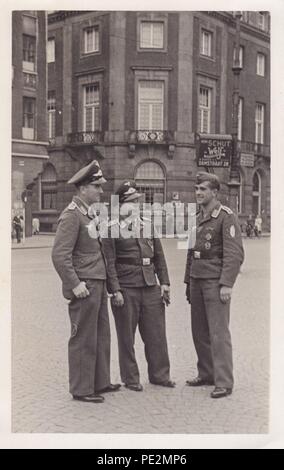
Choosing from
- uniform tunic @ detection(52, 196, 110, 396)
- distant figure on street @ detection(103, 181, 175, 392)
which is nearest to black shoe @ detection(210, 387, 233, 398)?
distant figure on street @ detection(103, 181, 175, 392)

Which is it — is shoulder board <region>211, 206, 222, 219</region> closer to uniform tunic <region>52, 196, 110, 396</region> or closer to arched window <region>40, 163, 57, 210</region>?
uniform tunic <region>52, 196, 110, 396</region>

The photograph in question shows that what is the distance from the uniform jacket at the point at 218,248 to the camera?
4809 millimetres

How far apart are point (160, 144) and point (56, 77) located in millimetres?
6136

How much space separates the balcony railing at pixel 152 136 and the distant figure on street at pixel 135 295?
22.7 m

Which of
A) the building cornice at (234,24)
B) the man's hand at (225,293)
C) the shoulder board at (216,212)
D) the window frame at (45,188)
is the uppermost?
the building cornice at (234,24)

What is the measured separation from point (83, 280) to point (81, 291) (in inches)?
5.8

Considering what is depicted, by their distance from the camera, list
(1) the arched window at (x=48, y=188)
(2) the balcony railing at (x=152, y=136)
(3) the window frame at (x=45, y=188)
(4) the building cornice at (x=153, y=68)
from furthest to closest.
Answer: (3) the window frame at (x=45, y=188) → (1) the arched window at (x=48, y=188) → (2) the balcony railing at (x=152, y=136) → (4) the building cornice at (x=153, y=68)

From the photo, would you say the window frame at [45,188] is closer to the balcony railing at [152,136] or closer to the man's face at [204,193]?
the balcony railing at [152,136]

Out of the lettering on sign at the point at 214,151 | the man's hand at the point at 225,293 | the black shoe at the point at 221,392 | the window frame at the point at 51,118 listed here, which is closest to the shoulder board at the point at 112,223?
the man's hand at the point at 225,293

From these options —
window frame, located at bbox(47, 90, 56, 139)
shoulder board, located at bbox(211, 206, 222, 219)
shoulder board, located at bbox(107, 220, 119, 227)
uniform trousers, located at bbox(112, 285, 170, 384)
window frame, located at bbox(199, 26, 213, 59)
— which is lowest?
uniform trousers, located at bbox(112, 285, 170, 384)

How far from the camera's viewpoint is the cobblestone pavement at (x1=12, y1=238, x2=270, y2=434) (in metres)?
4.17

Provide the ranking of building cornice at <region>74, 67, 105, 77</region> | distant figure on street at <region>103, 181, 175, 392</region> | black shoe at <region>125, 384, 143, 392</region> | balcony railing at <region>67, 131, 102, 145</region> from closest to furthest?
1. black shoe at <region>125, 384, 143, 392</region>
2. distant figure on street at <region>103, 181, 175, 392</region>
3. building cornice at <region>74, 67, 105, 77</region>
4. balcony railing at <region>67, 131, 102, 145</region>

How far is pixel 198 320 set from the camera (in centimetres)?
511
